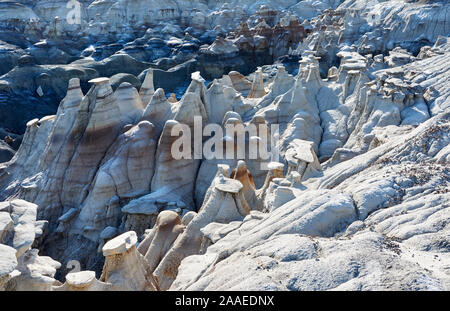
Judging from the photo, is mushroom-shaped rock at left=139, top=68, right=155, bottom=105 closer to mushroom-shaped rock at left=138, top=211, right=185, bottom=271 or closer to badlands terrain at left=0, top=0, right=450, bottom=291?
badlands terrain at left=0, top=0, right=450, bottom=291

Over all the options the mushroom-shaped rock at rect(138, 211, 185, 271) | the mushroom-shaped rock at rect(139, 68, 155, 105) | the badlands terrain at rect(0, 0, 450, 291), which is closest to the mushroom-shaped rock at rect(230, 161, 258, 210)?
the badlands terrain at rect(0, 0, 450, 291)

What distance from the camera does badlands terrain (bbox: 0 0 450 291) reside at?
4371mm

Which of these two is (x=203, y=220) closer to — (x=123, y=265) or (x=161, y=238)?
(x=161, y=238)

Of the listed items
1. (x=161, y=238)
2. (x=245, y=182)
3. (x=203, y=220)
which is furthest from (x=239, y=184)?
(x=161, y=238)

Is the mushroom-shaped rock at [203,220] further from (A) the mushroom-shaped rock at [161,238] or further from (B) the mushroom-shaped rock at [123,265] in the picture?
(B) the mushroom-shaped rock at [123,265]

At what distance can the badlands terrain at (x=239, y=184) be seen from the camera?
437cm

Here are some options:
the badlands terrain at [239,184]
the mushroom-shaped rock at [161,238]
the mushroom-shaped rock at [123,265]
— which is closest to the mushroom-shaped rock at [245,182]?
the badlands terrain at [239,184]

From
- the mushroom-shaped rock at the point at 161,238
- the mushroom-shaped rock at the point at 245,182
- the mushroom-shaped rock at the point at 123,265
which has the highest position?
the mushroom-shaped rock at the point at 123,265

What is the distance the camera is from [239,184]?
7.36 metres

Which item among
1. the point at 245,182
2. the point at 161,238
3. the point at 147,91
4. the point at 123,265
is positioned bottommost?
the point at 161,238

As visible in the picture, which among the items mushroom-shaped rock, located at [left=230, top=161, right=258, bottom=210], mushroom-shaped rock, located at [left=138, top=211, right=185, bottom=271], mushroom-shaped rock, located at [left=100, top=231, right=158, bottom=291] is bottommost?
mushroom-shaped rock, located at [left=138, top=211, right=185, bottom=271]

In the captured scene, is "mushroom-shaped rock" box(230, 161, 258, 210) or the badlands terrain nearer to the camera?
the badlands terrain

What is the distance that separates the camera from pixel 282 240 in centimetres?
473

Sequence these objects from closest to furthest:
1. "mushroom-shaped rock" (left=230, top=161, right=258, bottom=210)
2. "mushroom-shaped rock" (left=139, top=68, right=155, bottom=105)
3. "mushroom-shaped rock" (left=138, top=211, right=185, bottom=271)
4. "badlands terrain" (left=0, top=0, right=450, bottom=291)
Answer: "badlands terrain" (left=0, top=0, right=450, bottom=291), "mushroom-shaped rock" (left=138, top=211, right=185, bottom=271), "mushroom-shaped rock" (left=230, top=161, right=258, bottom=210), "mushroom-shaped rock" (left=139, top=68, right=155, bottom=105)
